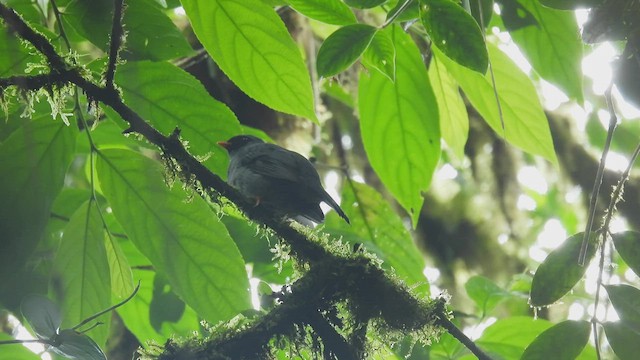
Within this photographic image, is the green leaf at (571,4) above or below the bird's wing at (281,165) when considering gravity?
below

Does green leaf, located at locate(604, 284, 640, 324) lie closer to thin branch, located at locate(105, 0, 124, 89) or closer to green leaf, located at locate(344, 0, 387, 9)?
green leaf, located at locate(344, 0, 387, 9)

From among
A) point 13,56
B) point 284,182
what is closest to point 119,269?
point 13,56

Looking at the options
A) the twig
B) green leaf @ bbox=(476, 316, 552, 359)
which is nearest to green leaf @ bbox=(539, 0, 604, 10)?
the twig

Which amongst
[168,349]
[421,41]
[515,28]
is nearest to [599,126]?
[421,41]

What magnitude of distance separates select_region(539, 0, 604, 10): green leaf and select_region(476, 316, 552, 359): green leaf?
3.32ft

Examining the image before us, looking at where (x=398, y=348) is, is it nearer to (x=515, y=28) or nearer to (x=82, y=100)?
(x=515, y=28)

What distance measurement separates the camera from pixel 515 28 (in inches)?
71.6

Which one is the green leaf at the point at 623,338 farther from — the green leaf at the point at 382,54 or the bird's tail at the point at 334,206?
the bird's tail at the point at 334,206

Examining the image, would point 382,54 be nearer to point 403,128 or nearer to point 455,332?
point 403,128

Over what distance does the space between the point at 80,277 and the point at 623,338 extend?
1.25m

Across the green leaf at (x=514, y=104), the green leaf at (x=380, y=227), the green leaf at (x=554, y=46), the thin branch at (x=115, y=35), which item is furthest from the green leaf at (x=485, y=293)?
the thin branch at (x=115, y=35)

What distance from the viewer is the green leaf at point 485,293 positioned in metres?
2.57

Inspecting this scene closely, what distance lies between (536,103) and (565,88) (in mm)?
256

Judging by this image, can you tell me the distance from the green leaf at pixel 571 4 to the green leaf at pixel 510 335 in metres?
1.01
